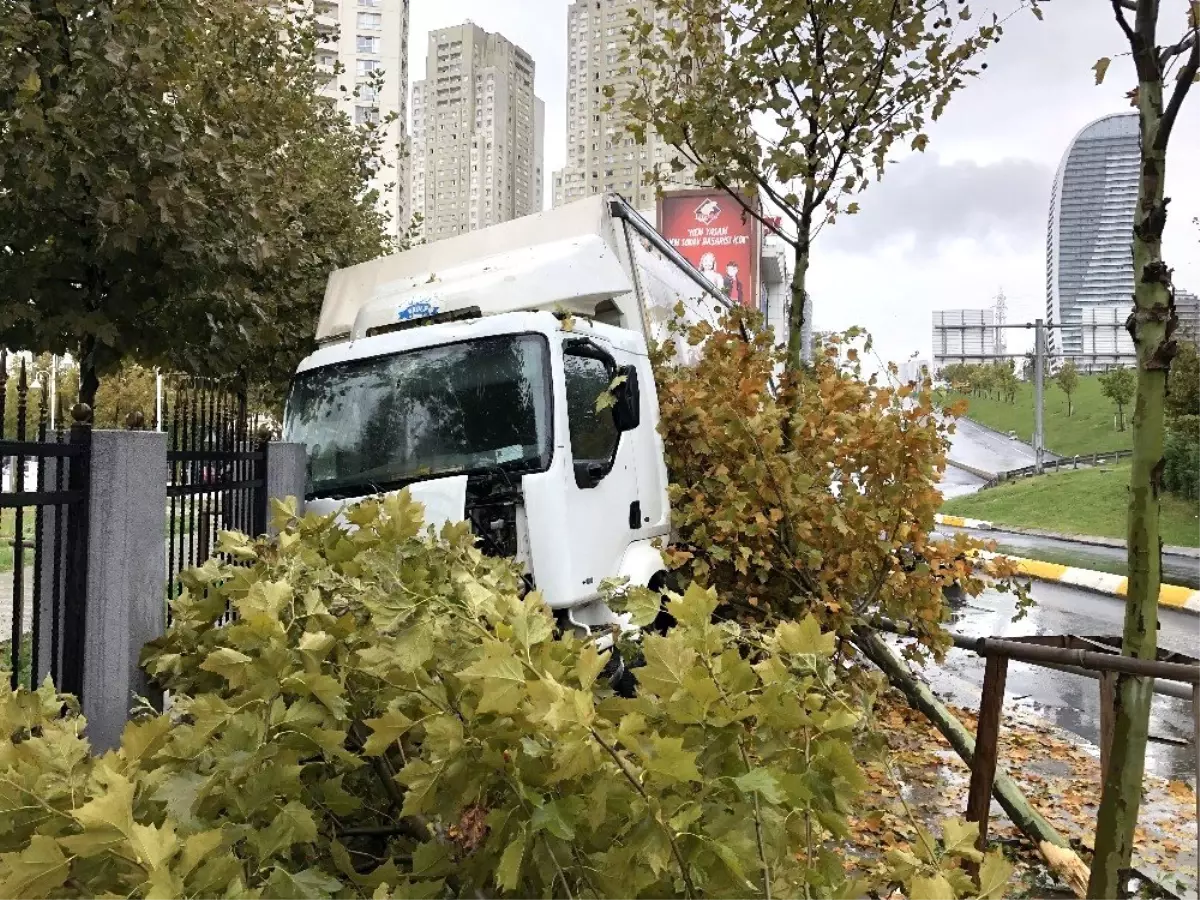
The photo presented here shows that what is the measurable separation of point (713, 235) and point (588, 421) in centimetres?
2576

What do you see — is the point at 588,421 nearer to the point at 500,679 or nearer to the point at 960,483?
the point at 500,679

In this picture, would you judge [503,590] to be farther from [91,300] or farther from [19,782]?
[91,300]

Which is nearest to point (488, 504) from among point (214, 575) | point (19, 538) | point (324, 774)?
point (214, 575)

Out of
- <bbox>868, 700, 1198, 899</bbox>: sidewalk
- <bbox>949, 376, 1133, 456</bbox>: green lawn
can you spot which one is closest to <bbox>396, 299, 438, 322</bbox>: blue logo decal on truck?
<bbox>868, 700, 1198, 899</bbox>: sidewalk

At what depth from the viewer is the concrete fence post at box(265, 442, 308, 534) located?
512 cm

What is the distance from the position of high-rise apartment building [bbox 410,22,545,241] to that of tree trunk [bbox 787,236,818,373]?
87524 mm

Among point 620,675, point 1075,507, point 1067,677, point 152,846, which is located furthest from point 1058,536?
point 152,846

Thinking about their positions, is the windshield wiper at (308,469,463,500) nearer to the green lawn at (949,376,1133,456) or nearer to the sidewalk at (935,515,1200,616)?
the sidewalk at (935,515,1200,616)

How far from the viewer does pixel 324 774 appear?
76.3 inches

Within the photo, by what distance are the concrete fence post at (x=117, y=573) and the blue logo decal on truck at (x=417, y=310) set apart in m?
2.42

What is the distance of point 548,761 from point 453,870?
29 cm

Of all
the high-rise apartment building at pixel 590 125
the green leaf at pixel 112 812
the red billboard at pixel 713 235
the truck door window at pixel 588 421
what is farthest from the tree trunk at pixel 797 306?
the high-rise apartment building at pixel 590 125

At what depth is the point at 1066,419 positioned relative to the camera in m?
65.8

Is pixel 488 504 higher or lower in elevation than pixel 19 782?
higher
